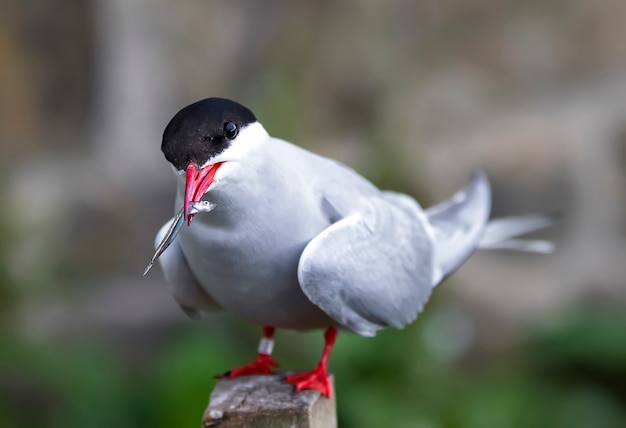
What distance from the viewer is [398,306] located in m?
1.93

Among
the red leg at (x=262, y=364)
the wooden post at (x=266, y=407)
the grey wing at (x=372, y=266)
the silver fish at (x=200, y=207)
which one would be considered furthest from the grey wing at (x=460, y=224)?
the silver fish at (x=200, y=207)

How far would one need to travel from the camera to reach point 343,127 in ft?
12.1

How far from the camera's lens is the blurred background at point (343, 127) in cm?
357

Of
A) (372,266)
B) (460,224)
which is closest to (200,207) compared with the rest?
(372,266)

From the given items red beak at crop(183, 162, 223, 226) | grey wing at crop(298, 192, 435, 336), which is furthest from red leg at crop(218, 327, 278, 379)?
red beak at crop(183, 162, 223, 226)

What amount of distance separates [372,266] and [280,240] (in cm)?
25

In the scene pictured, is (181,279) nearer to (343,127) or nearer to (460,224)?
(460,224)

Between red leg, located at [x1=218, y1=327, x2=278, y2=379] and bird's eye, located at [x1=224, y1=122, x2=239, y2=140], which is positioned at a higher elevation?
bird's eye, located at [x1=224, y1=122, x2=239, y2=140]

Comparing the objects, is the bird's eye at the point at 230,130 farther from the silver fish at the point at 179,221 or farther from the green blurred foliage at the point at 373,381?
the green blurred foliage at the point at 373,381

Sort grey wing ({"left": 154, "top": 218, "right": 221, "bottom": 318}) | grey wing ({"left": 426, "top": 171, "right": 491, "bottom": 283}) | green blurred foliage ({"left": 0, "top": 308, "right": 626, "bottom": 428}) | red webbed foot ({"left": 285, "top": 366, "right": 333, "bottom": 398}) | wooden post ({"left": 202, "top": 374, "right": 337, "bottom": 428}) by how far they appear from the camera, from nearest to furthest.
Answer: wooden post ({"left": 202, "top": 374, "right": 337, "bottom": 428}) → red webbed foot ({"left": 285, "top": 366, "right": 333, "bottom": 398}) → grey wing ({"left": 154, "top": 218, "right": 221, "bottom": 318}) → grey wing ({"left": 426, "top": 171, "right": 491, "bottom": 283}) → green blurred foliage ({"left": 0, "top": 308, "right": 626, "bottom": 428})

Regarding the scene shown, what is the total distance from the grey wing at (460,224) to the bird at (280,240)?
4.6 inches

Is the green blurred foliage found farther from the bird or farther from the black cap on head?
the black cap on head

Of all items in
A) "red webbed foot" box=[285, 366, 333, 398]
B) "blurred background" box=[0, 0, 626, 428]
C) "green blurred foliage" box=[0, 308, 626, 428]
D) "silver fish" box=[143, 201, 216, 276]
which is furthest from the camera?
"blurred background" box=[0, 0, 626, 428]

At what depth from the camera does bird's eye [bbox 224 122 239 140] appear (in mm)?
1493
